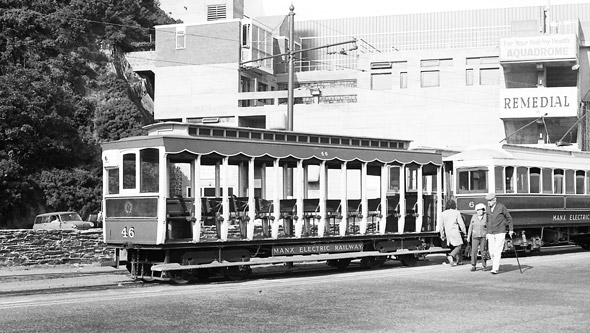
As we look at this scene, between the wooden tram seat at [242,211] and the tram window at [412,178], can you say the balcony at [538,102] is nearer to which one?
the tram window at [412,178]

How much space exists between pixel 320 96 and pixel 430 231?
1601 inches

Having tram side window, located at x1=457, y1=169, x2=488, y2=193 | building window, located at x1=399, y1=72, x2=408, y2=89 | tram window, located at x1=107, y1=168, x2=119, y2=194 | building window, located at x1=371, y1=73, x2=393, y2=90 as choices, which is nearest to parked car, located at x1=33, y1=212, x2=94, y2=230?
tram side window, located at x1=457, y1=169, x2=488, y2=193

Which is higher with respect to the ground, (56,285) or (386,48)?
(386,48)

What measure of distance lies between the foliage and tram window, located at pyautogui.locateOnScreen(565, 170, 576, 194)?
32022mm

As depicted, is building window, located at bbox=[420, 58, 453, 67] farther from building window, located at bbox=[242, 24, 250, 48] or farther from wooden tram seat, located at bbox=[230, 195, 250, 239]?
wooden tram seat, located at bbox=[230, 195, 250, 239]

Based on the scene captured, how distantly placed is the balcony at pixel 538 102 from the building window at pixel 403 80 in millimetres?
7700

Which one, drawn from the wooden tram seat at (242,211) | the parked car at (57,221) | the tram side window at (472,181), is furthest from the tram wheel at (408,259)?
the parked car at (57,221)

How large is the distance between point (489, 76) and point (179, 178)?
4374 cm

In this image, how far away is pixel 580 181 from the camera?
27.8 metres

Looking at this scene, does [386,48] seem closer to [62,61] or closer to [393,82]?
[393,82]

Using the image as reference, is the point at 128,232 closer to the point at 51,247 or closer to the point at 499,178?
the point at 51,247

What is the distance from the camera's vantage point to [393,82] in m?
60.3

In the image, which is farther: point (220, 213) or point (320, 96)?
point (320, 96)

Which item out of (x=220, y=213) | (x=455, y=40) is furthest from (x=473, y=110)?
(x=220, y=213)
